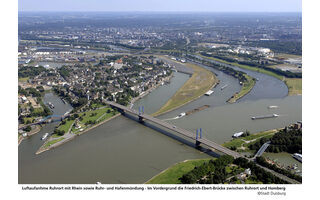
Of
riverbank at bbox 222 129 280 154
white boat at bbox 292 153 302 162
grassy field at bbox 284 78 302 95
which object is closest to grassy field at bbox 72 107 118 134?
riverbank at bbox 222 129 280 154

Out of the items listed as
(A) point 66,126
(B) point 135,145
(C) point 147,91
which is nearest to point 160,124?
(B) point 135,145

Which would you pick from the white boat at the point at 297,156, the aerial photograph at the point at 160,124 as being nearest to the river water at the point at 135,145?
the aerial photograph at the point at 160,124

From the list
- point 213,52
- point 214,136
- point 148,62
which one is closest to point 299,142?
point 214,136

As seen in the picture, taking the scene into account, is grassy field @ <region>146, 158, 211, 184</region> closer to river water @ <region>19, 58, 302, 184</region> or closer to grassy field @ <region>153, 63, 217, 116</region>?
river water @ <region>19, 58, 302, 184</region>

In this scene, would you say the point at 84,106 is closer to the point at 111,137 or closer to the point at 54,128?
the point at 54,128

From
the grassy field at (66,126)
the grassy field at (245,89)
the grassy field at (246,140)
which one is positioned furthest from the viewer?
the grassy field at (245,89)

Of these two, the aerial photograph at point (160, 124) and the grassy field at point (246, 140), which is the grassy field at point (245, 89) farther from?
the grassy field at point (246, 140)
